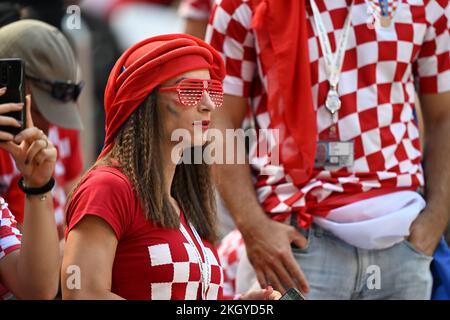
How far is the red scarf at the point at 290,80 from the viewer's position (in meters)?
3.23

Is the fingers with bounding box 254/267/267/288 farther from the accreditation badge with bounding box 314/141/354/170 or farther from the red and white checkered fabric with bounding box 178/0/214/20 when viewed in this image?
the red and white checkered fabric with bounding box 178/0/214/20

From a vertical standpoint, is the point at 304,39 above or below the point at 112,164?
above

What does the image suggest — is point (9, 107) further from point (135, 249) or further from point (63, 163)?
point (63, 163)

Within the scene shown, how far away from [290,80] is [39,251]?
123cm

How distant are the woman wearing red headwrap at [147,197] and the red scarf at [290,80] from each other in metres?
0.50

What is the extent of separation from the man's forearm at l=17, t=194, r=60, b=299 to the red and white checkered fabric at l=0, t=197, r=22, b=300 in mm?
107

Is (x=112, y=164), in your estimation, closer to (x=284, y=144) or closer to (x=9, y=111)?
(x=9, y=111)

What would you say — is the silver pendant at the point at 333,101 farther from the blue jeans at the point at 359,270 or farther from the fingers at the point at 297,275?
the fingers at the point at 297,275

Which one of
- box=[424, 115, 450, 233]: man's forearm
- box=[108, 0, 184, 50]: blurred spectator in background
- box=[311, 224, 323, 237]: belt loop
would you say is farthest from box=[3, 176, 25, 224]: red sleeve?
box=[108, 0, 184, 50]: blurred spectator in background

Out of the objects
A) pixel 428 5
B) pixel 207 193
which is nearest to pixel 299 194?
pixel 207 193

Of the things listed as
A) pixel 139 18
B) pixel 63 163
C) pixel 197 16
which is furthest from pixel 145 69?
pixel 139 18

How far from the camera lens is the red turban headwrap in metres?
2.57

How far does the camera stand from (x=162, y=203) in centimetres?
256

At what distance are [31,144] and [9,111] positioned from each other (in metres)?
0.12
